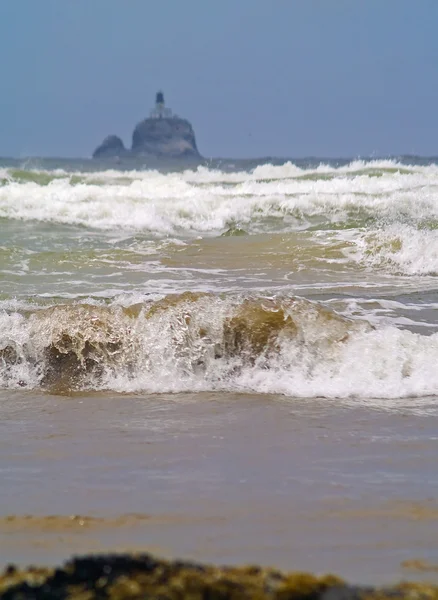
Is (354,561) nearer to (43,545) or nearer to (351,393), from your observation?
(43,545)

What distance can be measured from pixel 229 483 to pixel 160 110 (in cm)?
8380

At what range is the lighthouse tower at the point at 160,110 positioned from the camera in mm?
81762

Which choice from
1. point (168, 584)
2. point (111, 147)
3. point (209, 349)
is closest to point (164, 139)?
point (111, 147)

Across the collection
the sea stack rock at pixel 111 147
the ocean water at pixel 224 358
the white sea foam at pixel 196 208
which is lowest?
the ocean water at pixel 224 358

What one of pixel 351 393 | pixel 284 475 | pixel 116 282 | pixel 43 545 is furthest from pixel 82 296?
pixel 43 545

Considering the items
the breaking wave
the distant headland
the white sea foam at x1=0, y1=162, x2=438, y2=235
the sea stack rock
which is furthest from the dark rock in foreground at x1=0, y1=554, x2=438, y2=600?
the distant headland

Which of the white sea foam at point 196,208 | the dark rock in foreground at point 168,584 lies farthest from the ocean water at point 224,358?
the white sea foam at point 196,208

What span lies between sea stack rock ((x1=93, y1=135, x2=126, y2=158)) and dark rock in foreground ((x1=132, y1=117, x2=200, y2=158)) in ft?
8.44

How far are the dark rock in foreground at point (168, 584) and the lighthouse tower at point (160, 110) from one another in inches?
3229

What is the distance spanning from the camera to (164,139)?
78188 mm

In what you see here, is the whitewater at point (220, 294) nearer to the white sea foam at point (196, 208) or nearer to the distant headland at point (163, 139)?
the white sea foam at point (196, 208)

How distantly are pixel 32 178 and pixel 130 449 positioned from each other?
19.8m

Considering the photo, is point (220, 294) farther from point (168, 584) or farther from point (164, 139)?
point (164, 139)

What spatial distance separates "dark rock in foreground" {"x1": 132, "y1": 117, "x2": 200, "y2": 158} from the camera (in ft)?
254
